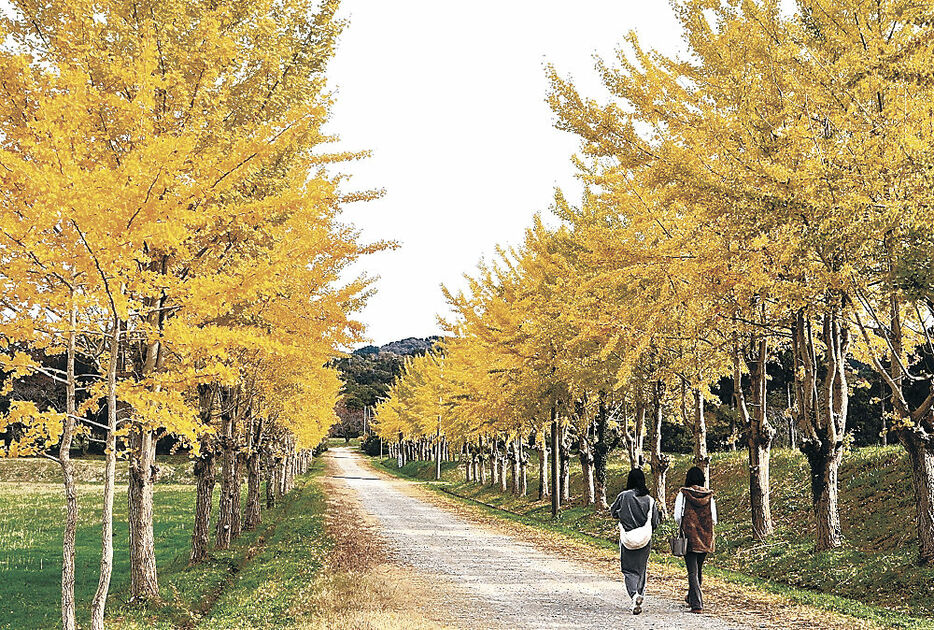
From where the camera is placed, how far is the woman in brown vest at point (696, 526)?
8570 mm

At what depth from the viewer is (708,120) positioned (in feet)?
32.3

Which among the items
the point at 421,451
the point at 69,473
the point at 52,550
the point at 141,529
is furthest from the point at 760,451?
the point at 421,451

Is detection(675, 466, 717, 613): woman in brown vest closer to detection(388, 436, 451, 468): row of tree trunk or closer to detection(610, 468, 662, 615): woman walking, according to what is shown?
detection(610, 468, 662, 615): woman walking

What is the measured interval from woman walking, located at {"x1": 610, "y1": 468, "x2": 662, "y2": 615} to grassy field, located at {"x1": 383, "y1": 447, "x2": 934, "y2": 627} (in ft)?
7.56

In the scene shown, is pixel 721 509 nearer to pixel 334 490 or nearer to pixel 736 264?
pixel 736 264

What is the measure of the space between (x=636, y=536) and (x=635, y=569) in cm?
40

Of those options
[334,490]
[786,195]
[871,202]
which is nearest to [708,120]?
[786,195]

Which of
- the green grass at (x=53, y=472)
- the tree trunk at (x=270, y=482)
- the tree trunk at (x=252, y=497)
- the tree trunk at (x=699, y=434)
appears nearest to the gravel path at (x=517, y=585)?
the tree trunk at (x=699, y=434)

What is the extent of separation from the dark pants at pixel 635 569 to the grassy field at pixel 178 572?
395 centimetres

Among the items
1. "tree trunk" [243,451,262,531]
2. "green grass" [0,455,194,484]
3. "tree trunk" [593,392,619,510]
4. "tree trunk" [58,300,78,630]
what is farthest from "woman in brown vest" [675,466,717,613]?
"green grass" [0,455,194,484]

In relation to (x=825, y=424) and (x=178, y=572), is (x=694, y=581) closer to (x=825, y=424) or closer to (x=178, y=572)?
Result: (x=825, y=424)

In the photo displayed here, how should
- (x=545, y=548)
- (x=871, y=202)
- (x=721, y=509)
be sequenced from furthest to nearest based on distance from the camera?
(x=721, y=509), (x=545, y=548), (x=871, y=202)

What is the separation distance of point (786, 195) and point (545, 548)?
891 centimetres

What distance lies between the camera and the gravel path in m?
8.06
